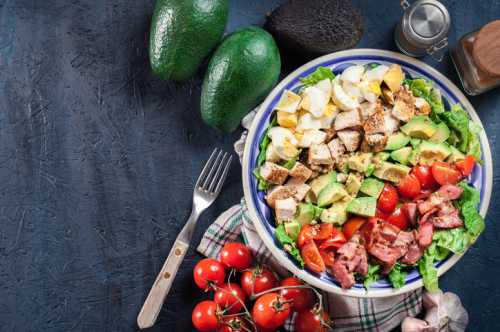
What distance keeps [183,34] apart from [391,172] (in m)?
0.97

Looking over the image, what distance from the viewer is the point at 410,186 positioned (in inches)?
80.3

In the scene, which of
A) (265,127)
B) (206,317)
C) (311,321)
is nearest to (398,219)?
(311,321)

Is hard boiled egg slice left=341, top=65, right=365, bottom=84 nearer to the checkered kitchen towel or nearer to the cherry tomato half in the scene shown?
the checkered kitchen towel

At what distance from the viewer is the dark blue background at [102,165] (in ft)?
7.55

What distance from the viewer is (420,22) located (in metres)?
2.16

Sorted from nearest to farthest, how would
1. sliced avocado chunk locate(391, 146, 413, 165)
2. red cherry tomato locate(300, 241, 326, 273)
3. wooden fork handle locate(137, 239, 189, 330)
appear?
red cherry tomato locate(300, 241, 326, 273) → sliced avocado chunk locate(391, 146, 413, 165) → wooden fork handle locate(137, 239, 189, 330)

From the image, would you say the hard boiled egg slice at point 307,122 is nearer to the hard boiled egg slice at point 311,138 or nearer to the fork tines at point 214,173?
the hard boiled egg slice at point 311,138

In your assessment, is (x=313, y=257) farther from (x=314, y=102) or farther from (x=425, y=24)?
(x=425, y=24)

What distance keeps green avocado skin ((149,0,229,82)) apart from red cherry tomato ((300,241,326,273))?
0.85 meters

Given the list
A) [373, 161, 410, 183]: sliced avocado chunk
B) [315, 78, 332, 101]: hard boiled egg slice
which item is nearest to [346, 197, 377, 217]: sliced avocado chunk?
[373, 161, 410, 183]: sliced avocado chunk

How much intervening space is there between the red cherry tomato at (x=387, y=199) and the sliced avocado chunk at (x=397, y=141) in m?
0.15

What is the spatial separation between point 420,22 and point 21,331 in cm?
216

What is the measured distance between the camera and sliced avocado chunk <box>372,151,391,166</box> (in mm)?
2055

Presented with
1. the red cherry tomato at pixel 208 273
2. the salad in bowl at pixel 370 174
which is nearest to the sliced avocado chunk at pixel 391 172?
the salad in bowl at pixel 370 174
